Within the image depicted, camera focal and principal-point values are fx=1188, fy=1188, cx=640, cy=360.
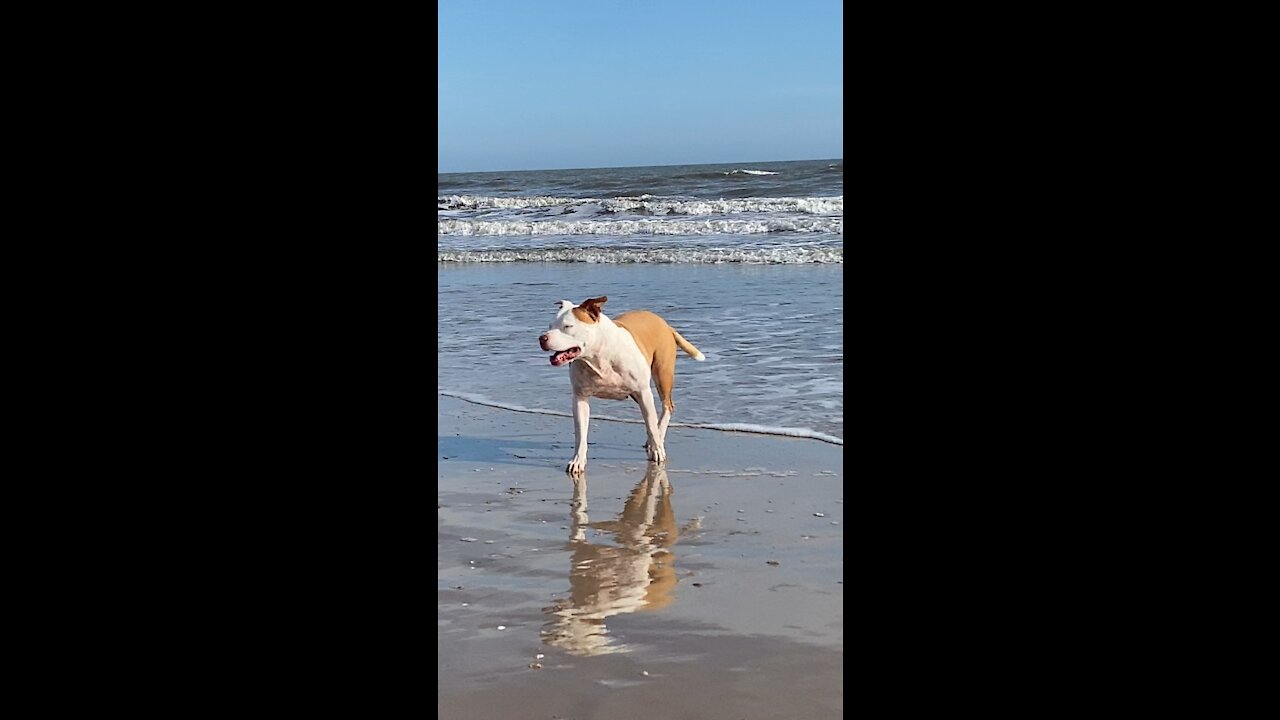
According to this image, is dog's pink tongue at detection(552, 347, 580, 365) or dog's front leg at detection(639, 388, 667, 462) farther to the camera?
dog's front leg at detection(639, 388, 667, 462)

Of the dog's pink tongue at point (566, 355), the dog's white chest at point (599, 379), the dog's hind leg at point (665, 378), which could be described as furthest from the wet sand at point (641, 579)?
the dog's pink tongue at point (566, 355)

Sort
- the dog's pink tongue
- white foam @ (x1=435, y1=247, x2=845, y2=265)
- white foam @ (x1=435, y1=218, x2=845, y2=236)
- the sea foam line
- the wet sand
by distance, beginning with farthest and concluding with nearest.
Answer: white foam @ (x1=435, y1=218, x2=845, y2=236) → white foam @ (x1=435, y1=247, x2=845, y2=265) → the sea foam line → the dog's pink tongue → the wet sand

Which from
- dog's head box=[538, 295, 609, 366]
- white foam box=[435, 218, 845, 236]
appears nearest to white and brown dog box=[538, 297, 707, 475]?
dog's head box=[538, 295, 609, 366]

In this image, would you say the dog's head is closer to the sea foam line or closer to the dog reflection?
the dog reflection

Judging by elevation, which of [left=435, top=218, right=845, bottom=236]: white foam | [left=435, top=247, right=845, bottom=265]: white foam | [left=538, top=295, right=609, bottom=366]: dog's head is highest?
[left=435, top=218, right=845, bottom=236]: white foam

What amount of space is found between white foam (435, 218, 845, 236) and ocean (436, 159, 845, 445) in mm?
33

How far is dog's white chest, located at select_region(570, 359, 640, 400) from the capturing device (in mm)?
4086

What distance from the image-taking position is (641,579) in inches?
116

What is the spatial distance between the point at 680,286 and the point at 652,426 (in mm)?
5231

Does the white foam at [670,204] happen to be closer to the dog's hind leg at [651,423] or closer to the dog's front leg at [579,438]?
the dog's hind leg at [651,423]

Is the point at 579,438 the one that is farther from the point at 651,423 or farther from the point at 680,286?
the point at 680,286
